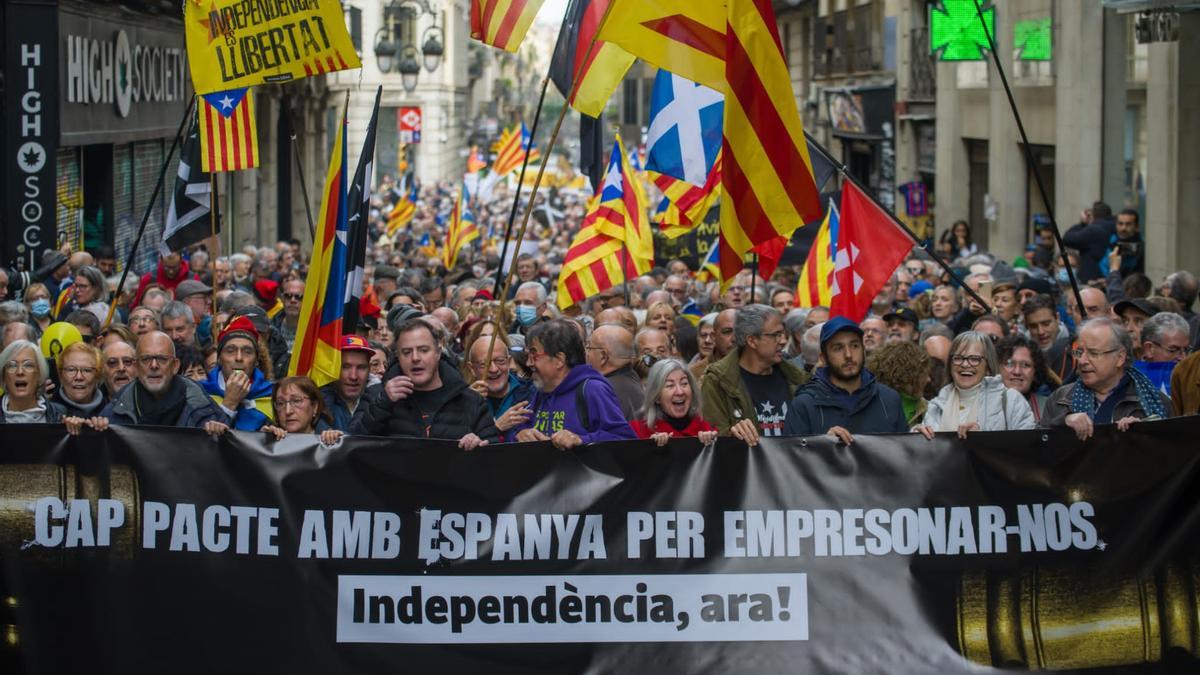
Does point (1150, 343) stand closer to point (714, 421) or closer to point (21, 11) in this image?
point (714, 421)

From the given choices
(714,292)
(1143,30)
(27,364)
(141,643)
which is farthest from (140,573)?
(1143,30)

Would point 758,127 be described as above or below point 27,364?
above

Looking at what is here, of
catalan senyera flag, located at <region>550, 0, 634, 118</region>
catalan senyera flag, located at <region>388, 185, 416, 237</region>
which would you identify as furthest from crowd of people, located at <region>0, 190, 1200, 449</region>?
catalan senyera flag, located at <region>388, 185, 416, 237</region>

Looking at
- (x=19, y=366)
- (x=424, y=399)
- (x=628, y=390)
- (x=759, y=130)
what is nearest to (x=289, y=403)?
(x=424, y=399)

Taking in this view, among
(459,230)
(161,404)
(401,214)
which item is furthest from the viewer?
(401,214)

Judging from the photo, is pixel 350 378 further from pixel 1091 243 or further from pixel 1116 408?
pixel 1091 243

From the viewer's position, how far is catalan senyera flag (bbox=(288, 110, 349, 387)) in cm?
822

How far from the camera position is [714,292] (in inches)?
586

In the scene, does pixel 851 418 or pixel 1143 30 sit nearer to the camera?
pixel 851 418

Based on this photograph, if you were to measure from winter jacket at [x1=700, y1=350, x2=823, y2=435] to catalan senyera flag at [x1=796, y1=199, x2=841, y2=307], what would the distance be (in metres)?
5.75

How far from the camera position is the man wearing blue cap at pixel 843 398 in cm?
717

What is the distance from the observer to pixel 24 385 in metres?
7.36

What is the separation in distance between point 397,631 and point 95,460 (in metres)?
1.21

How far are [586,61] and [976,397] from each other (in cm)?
237
